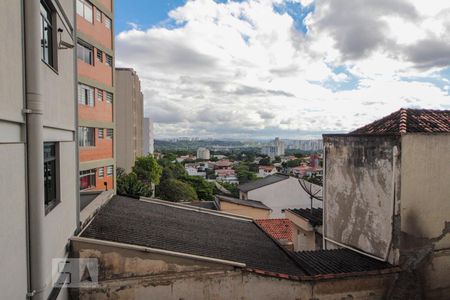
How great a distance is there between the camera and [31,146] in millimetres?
4707

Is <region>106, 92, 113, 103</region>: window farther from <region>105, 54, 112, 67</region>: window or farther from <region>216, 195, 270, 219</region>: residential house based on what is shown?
<region>216, 195, 270, 219</region>: residential house

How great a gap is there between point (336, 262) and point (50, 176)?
7.97 metres

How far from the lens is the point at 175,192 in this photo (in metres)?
39.5

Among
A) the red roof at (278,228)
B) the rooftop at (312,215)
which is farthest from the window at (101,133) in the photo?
the rooftop at (312,215)

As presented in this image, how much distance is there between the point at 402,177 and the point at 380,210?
1235mm

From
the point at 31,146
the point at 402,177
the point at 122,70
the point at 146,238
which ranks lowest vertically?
the point at 146,238

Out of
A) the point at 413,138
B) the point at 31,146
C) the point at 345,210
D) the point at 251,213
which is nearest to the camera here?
the point at 31,146

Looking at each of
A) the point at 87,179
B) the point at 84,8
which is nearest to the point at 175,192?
the point at 87,179

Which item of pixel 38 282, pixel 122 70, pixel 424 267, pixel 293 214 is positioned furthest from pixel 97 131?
pixel 122 70

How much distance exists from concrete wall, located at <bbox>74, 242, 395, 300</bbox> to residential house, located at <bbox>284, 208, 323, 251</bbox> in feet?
18.0

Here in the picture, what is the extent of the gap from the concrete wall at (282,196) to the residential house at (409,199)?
71.3 ft

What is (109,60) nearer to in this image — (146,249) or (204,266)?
(146,249)

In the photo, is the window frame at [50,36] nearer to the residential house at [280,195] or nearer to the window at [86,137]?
the window at [86,137]

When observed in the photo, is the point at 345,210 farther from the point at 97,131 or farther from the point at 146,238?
the point at 97,131
